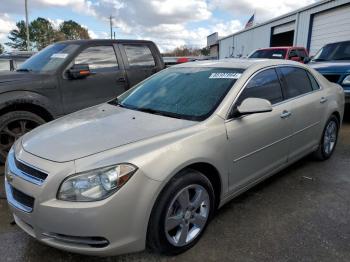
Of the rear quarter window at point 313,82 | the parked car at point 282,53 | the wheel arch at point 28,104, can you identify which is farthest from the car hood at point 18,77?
the parked car at point 282,53

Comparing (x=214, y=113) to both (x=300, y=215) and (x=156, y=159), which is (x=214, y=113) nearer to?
(x=156, y=159)

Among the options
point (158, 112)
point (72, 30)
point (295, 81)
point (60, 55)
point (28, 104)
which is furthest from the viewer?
point (72, 30)

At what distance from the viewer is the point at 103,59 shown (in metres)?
5.42

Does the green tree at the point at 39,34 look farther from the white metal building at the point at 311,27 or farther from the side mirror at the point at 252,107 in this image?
the side mirror at the point at 252,107

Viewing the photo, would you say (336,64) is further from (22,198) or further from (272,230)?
(22,198)

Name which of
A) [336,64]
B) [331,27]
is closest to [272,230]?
[336,64]

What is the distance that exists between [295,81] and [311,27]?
47.9 ft

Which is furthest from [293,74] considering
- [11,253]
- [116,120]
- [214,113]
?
[11,253]

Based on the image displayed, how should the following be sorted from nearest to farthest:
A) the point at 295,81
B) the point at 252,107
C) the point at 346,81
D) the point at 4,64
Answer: the point at 252,107
the point at 295,81
the point at 346,81
the point at 4,64

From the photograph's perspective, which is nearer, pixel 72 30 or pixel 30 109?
pixel 30 109

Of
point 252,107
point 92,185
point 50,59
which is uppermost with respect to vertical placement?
point 50,59

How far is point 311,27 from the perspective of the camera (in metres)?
16.7

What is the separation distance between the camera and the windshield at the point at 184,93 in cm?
303

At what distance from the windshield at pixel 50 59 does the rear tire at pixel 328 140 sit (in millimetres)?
3995
